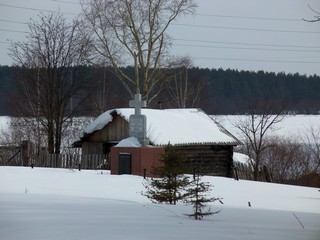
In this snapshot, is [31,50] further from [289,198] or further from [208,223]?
[208,223]

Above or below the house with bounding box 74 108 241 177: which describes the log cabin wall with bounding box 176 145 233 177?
below

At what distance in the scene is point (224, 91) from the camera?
64688 millimetres

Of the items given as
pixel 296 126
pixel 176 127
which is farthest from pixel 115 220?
pixel 296 126

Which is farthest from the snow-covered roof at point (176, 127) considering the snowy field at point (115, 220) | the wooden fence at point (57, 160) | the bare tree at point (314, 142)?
the snowy field at point (115, 220)

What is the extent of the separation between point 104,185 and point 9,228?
7.74m

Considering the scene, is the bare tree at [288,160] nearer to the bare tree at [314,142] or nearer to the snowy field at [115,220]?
the bare tree at [314,142]

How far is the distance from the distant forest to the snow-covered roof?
5.33 metres

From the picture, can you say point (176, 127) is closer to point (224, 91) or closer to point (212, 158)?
point (212, 158)

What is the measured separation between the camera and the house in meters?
25.7

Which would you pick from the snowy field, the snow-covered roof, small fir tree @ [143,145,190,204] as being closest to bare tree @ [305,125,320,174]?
the snow-covered roof

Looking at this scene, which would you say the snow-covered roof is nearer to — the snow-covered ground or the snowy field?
the snow-covered ground

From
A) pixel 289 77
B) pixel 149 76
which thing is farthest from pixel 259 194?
pixel 289 77

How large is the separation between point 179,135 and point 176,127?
0.64 metres

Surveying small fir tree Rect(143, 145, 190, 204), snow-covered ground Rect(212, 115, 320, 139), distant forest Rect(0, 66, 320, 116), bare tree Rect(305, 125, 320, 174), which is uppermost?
distant forest Rect(0, 66, 320, 116)
